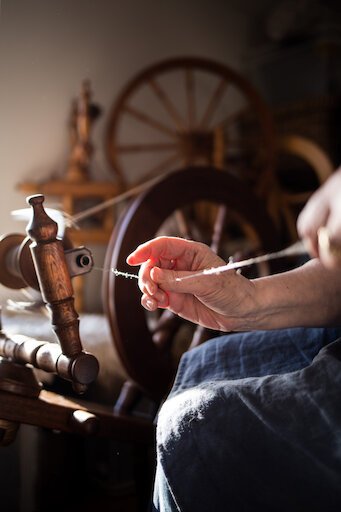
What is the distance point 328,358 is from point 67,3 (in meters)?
0.79

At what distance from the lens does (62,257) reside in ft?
2.19

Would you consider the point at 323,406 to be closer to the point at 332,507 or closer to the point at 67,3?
the point at 332,507

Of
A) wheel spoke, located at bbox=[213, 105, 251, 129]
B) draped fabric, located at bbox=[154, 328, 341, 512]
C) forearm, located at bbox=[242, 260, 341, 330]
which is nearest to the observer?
draped fabric, located at bbox=[154, 328, 341, 512]

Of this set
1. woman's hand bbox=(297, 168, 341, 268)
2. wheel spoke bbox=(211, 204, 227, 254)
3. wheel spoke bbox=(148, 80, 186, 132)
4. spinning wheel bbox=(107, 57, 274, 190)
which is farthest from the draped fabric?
wheel spoke bbox=(148, 80, 186, 132)

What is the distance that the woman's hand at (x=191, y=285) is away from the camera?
0.65 m

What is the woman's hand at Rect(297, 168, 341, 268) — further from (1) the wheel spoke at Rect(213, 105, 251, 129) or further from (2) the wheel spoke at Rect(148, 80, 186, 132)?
(1) the wheel spoke at Rect(213, 105, 251, 129)

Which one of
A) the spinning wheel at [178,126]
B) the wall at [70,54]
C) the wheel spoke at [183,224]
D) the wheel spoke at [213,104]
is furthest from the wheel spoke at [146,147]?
the wheel spoke at [183,224]

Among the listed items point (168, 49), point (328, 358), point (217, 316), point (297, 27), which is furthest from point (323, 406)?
point (297, 27)

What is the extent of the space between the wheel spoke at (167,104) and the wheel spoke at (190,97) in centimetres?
6

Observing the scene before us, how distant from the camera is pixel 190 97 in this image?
289 centimetres

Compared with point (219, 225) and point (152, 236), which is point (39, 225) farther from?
point (219, 225)

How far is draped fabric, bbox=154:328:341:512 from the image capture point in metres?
0.50

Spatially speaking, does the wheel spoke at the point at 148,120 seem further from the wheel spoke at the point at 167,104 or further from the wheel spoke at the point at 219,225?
the wheel spoke at the point at 219,225

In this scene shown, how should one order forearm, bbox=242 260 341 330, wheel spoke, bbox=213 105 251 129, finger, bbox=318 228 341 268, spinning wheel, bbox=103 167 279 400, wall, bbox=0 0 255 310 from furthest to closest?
wheel spoke, bbox=213 105 251 129, spinning wheel, bbox=103 167 279 400, wall, bbox=0 0 255 310, forearm, bbox=242 260 341 330, finger, bbox=318 228 341 268
